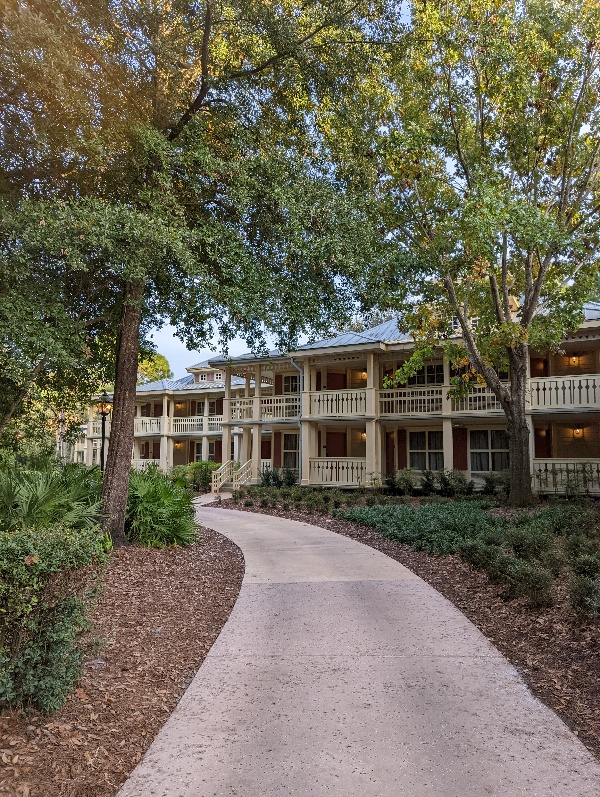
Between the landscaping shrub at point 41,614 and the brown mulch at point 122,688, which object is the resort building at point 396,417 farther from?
the landscaping shrub at point 41,614

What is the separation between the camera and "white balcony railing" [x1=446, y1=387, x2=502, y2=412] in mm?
21453

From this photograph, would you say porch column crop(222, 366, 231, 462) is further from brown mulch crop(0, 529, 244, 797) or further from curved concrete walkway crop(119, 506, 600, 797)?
curved concrete walkway crop(119, 506, 600, 797)

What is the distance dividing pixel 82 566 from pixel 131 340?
294 inches

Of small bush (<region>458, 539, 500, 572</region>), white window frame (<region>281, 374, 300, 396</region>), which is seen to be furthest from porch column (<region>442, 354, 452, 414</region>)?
small bush (<region>458, 539, 500, 572</region>)

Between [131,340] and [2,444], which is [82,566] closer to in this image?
Result: [131,340]

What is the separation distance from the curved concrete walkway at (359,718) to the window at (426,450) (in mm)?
17898

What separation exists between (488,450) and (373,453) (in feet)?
15.1

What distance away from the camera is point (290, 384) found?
94.5ft

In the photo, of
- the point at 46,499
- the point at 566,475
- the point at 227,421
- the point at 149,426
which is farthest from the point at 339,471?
the point at 46,499

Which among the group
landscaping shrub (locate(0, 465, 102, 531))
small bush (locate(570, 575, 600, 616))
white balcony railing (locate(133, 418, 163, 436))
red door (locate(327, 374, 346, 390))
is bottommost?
small bush (locate(570, 575, 600, 616))

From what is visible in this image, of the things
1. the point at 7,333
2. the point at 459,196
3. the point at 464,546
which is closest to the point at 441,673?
the point at 464,546

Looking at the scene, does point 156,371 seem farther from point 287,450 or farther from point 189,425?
point 287,450

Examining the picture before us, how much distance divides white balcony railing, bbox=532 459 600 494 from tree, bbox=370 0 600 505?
4049 mm

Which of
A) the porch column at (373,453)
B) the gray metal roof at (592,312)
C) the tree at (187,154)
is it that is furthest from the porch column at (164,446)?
the tree at (187,154)
